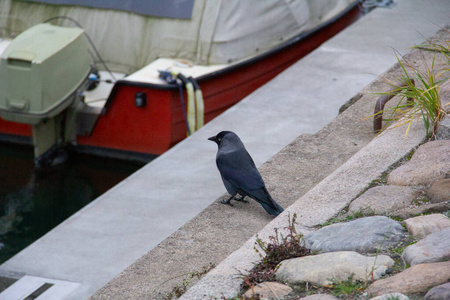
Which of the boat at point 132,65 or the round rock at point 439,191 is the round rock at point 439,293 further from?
the boat at point 132,65

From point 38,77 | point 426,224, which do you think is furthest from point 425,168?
point 38,77

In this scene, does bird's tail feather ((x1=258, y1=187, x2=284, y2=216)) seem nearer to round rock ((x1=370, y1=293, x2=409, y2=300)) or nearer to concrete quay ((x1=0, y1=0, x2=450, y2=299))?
concrete quay ((x1=0, y1=0, x2=450, y2=299))

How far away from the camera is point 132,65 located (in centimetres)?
838

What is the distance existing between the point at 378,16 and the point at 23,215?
599 centimetres

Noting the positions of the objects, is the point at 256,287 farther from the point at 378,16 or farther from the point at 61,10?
the point at 378,16

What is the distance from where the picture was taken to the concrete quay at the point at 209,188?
3078 millimetres

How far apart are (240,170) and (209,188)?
215 cm

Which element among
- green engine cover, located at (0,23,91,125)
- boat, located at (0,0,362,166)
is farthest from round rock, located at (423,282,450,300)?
green engine cover, located at (0,23,91,125)

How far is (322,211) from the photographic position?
2947 millimetres

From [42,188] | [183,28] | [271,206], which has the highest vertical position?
[271,206]

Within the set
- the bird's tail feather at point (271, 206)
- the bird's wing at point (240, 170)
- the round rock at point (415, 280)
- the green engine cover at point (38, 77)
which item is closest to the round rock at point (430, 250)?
the round rock at point (415, 280)

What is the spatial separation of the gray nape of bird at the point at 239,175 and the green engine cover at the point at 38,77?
3.55 m

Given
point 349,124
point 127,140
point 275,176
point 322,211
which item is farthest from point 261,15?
point 322,211

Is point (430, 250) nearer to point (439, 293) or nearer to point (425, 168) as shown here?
point (439, 293)
